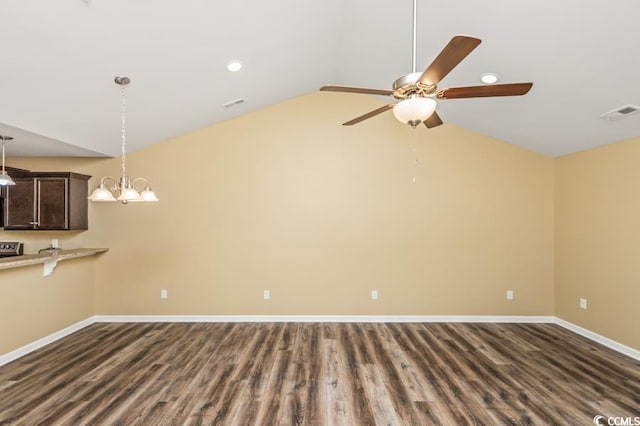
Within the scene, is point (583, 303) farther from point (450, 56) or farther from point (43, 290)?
point (43, 290)

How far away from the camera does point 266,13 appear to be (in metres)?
2.81

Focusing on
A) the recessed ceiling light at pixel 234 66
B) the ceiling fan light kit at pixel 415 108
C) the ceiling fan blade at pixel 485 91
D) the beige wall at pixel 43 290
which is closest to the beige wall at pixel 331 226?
the beige wall at pixel 43 290

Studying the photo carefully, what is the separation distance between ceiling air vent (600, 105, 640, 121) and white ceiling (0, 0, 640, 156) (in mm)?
70

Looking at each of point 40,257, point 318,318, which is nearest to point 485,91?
point 318,318

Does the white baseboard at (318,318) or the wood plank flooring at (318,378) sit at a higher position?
the white baseboard at (318,318)

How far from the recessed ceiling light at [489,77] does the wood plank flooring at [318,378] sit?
9.66 ft

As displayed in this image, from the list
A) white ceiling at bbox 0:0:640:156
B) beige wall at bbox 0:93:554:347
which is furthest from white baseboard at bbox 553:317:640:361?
white ceiling at bbox 0:0:640:156

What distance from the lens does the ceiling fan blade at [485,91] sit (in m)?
1.86

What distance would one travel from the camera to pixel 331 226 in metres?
4.85

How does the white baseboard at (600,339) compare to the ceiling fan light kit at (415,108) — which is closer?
the ceiling fan light kit at (415,108)

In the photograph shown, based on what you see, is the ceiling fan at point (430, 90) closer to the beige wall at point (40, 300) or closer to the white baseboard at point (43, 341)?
A: the beige wall at point (40, 300)

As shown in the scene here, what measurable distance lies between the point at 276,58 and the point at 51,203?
3.63 metres

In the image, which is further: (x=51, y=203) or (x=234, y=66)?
(x=51, y=203)

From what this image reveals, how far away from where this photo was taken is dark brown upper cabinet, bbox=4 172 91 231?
435 centimetres
